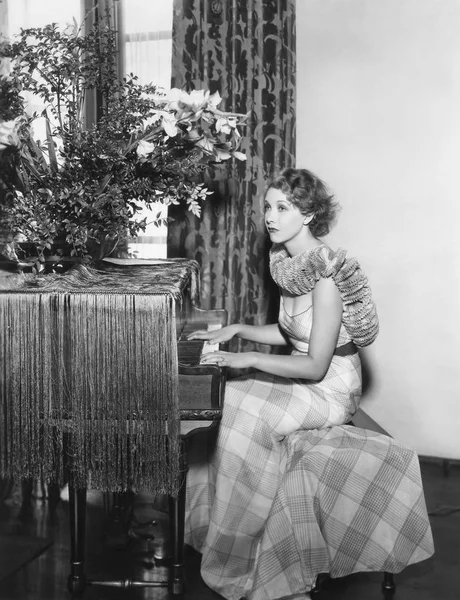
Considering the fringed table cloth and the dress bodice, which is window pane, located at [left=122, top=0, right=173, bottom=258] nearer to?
the dress bodice

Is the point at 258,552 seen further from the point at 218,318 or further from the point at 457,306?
the point at 457,306

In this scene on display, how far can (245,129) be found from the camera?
3.48 metres

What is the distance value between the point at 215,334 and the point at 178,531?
767mm

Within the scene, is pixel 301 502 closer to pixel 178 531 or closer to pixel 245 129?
pixel 178 531

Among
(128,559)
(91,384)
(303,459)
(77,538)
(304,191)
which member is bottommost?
(128,559)

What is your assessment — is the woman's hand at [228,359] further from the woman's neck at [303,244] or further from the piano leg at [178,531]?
the woman's neck at [303,244]

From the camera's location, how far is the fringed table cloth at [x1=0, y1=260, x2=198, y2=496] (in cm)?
189

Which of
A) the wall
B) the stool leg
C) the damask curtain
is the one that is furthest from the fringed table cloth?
the wall

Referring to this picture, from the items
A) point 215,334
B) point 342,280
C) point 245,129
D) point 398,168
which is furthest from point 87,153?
point 398,168

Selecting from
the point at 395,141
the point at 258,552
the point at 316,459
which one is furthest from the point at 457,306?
the point at 258,552

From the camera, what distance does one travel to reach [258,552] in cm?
222

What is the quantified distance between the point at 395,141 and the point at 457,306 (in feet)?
3.19

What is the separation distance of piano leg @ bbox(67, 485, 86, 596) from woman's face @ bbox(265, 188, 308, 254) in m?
1.22

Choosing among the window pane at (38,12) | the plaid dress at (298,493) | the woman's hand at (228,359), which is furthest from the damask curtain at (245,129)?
the woman's hand at (228,359)
